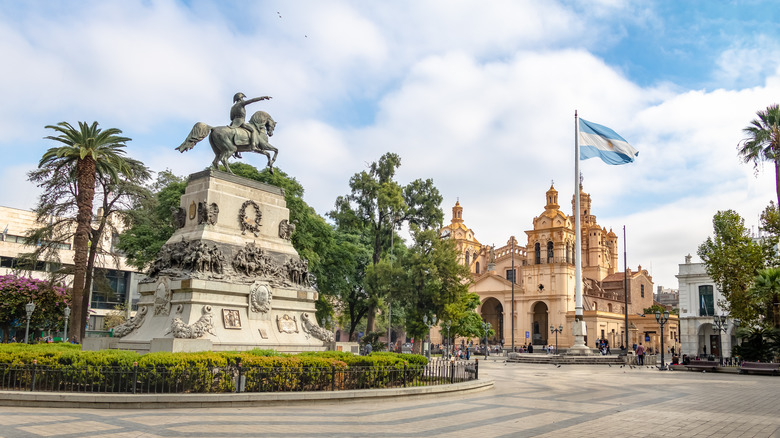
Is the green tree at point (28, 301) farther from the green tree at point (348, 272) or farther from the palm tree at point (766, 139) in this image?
the palm tree at point (766, 139)

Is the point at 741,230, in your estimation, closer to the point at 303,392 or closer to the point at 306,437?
the point at 303,392

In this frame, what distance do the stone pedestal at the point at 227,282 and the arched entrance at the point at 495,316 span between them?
6717cm

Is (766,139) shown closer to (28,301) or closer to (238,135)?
(238,135)

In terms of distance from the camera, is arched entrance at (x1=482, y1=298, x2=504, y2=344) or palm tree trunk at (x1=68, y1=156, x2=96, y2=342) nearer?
palm tree trunk at (x1=68, y1=156, x2=96, y2=342)

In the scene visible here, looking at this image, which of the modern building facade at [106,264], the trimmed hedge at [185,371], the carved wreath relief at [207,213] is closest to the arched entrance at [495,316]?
the modern building facade at [106,264]

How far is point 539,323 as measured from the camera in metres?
84.1

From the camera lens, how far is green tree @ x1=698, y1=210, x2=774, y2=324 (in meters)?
34.2

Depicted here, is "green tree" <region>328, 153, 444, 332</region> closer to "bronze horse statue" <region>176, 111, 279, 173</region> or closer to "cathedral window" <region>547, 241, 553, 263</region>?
"bronze horse statue" <region>176, 111, 279, 173</region>

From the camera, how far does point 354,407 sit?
→ 1352 centimetres

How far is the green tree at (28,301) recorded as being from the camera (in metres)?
40.2

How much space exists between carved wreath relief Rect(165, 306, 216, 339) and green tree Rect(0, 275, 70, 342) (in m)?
26.9

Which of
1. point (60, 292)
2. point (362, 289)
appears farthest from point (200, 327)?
point (362, 289)

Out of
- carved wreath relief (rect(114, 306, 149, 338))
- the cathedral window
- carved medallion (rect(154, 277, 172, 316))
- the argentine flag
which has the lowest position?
carved wreath relief (rect(114, 306, 149, 338))

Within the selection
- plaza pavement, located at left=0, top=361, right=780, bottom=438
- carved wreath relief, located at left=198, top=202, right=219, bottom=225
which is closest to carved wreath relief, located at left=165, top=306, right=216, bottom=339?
carved wreath relief, located at left=198, top=202, right=219, bottom=225
